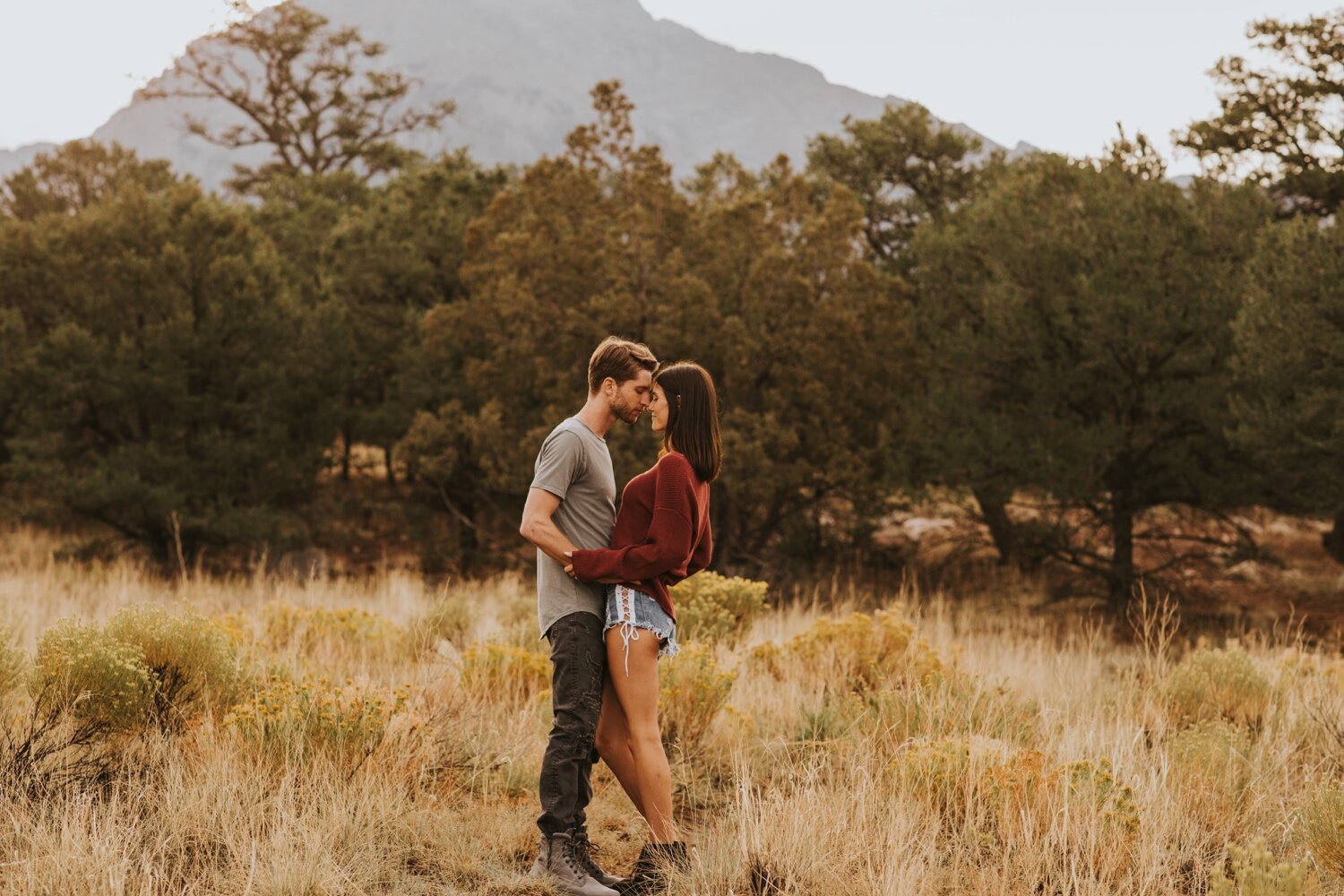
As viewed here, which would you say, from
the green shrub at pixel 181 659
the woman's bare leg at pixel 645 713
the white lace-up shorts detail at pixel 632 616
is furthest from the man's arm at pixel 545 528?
the green shrub at pixel 181 659

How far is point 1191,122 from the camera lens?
60.4 feet

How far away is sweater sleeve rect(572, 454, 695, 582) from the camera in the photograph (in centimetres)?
385

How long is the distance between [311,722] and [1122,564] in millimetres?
13265

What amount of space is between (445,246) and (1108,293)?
12063 millimetres

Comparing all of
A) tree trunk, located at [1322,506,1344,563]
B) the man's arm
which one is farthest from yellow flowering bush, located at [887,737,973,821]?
tree trunk, located at [1322,506,1344,563]

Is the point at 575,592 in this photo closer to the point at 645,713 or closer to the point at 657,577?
the point at 657,577

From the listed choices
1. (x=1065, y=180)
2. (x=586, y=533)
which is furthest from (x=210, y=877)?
(x=1065, y=180)

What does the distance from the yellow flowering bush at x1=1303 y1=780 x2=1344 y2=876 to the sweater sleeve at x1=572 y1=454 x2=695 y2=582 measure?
2.75 metres

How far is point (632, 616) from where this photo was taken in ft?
13.0

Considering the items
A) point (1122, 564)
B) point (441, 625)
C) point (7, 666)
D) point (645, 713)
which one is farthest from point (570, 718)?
point (1122, 564)

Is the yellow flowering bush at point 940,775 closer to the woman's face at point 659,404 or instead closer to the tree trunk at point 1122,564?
the woman's face at point 659,404

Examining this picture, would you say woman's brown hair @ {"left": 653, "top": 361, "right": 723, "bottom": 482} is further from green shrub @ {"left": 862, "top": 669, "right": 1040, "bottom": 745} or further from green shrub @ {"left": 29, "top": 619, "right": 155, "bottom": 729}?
green shrub @ {"left": 29, "top": 619, "right": 155, "bottom": 729}

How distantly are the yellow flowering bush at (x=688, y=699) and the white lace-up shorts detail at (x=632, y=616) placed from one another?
6.01ft

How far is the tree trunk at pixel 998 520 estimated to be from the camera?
16422mm
